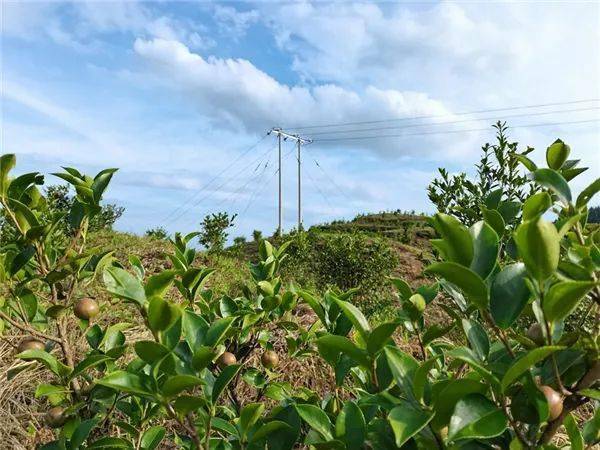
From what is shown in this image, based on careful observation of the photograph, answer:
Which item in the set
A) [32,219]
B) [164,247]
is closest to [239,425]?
[32,219]

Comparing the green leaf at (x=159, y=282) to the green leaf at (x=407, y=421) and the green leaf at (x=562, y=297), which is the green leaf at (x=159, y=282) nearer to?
the green leaf at (x=407, y=421)

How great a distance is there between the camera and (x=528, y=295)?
1.07 m

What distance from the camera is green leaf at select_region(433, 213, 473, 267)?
1.08 metres

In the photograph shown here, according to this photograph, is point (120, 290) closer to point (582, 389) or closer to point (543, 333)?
point (543, 333)

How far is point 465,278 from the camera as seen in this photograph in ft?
3.37

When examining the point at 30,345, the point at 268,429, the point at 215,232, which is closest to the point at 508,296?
the point at 268,429

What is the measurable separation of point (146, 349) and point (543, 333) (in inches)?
29.4

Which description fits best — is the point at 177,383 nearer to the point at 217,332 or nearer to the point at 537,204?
the point at 217,332

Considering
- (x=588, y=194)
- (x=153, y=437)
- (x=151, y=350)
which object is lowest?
(x=153, y=437)

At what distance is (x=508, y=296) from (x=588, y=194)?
0.53 m

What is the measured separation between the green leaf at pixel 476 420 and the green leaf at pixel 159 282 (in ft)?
2.14

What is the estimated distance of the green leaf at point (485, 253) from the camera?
112 centimetres

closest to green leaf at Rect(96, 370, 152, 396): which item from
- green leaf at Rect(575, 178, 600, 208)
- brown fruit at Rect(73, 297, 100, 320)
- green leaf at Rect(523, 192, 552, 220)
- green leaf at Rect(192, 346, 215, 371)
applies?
green leaf at Rect(192, 346, 215, 371)

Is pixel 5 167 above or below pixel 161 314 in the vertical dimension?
above
